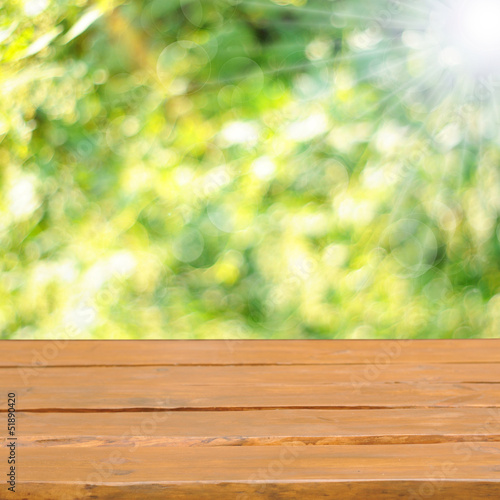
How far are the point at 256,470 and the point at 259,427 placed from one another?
0.10 meters

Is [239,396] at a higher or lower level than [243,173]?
lower

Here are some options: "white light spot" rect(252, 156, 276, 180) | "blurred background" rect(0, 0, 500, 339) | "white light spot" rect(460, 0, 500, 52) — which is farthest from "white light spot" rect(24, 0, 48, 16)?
"white light spot" rect(460, 0, 500, 52)

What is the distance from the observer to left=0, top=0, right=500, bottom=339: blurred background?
174 centimetres

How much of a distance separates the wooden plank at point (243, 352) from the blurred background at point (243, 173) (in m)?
0.55

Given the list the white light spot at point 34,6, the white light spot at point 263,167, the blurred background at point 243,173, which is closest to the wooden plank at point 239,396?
the blurred background at point 243,173

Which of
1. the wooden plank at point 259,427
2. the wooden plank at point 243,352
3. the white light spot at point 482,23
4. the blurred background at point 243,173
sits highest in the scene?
the white light spot at point 482,23

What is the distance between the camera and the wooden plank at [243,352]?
1.05m

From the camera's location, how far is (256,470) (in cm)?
64

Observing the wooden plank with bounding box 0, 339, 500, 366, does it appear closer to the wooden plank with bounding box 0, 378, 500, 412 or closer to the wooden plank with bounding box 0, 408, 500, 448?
the wooden plank with bounding box 0, 378, 500, 412

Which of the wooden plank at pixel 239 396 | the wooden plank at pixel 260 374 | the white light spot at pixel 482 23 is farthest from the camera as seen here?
the white light spot at pixel 482 23

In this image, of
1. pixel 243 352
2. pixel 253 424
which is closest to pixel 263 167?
pixel 243 352

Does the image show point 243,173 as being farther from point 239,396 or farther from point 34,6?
point 239,396

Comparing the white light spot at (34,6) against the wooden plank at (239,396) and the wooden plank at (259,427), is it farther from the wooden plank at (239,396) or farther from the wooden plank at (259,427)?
the wooden plank at (259,427)

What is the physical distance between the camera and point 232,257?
1752mm
